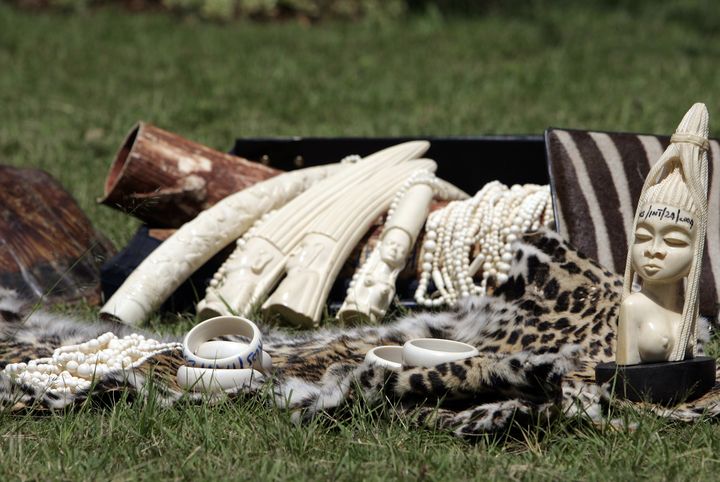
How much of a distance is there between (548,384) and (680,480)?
0.35 m

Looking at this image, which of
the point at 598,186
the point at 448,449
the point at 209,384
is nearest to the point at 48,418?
the point at 209,384

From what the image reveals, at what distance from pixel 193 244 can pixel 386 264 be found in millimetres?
659

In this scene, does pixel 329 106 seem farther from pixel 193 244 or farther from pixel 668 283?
pixel 668 283

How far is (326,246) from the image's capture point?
319 cm

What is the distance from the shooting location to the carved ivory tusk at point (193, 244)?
121 inches

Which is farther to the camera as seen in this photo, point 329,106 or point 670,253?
point 329,106

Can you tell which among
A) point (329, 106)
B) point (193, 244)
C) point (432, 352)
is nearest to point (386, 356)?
point (432, 352)

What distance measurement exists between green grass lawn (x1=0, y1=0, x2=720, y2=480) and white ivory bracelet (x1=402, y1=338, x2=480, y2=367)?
0.17 metres

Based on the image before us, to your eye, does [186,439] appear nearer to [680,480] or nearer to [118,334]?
[118,334]

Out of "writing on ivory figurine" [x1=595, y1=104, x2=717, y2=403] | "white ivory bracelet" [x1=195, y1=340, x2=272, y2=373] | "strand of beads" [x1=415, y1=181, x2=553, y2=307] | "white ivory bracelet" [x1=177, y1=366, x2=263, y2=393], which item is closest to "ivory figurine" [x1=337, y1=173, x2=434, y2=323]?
"strand of beads" [x1=415, y1=181, x2=553, y2=307]

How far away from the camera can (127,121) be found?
5809mm

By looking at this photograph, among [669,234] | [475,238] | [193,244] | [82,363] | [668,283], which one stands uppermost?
[669,234]

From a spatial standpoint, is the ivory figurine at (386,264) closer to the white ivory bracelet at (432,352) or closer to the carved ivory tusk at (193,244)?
the carved ivory tusk at (193,244)

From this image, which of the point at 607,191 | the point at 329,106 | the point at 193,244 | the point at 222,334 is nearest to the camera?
the point at 222,334
